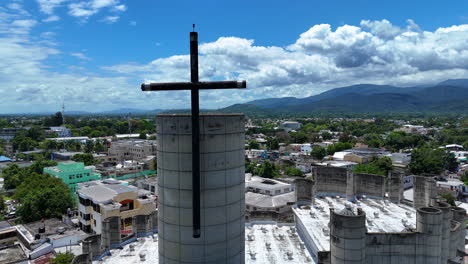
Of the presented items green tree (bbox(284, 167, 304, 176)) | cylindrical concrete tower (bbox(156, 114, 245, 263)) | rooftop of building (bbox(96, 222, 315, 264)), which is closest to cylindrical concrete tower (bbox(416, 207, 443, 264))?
rooftop of building (bbox(96, 222, 315, 264))

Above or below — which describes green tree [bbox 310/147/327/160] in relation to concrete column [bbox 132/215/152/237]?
below

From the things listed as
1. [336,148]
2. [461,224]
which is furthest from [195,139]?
[336,148]

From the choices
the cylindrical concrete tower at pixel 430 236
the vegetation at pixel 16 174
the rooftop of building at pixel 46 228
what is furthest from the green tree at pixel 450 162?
the vegetation at pixel 16 174

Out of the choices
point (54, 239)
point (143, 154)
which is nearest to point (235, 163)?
point (54, 239)

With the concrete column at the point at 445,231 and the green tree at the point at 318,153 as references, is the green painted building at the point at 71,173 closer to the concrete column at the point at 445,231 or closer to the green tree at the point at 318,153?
the concrete column at the point at 445,231

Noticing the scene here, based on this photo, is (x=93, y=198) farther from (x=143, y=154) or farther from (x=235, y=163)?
(x=143, y=154)

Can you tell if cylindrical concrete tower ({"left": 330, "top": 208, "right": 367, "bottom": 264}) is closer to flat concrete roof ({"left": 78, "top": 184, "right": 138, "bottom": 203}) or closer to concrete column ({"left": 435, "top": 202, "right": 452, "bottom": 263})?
concrete column ({"left": 435, "top": 202, "right": 452, "bottom": 263})

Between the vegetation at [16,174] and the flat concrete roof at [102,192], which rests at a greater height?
the flat concrete roof at [102,192]
